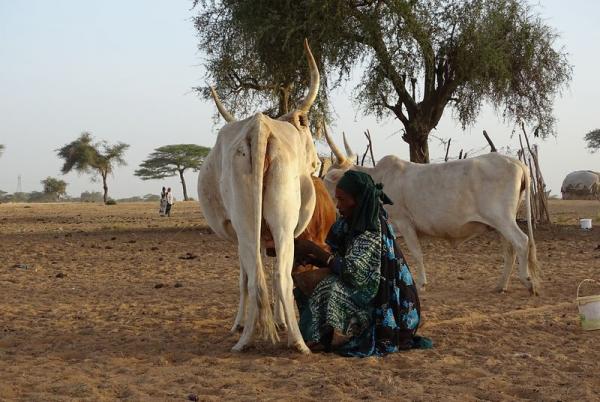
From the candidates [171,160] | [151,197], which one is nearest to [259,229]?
[171,160]

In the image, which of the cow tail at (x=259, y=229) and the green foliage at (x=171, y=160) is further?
the green foliage at (x=171, y=160)

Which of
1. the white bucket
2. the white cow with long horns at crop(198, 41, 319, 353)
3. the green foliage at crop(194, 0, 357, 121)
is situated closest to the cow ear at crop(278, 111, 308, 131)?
the white cow with long horns at crop(198, 41, 319, 353)

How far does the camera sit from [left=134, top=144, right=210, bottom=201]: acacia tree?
186 ft

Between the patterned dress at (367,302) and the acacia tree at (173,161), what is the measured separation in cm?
5153

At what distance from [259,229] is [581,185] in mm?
34784

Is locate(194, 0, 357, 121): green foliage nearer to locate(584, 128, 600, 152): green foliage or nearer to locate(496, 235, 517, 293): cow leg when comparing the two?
locate(496, 235, 517, 293): cow leg

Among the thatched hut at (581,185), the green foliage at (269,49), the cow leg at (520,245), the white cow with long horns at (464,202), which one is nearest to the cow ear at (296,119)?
the white cow with long horns at (464,202)

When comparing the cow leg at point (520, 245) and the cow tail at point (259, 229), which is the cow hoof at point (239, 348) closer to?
the cow tail at point (259, 229)

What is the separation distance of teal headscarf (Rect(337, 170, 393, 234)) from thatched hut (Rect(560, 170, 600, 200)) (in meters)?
32.8

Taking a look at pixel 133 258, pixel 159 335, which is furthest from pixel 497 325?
pixel 133 258

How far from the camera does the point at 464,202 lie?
8.49 metres

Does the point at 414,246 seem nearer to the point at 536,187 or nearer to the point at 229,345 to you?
the point at 229,345

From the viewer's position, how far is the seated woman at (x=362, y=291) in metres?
4.93

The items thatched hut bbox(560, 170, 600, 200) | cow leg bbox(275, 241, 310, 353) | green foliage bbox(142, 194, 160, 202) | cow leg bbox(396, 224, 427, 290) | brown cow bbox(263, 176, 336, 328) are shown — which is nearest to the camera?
cow leg bbox(275, 241, 310, 353)
